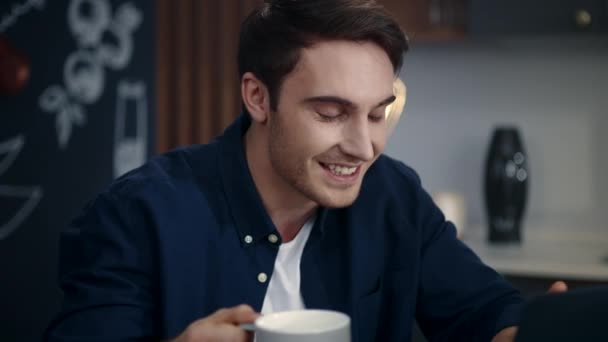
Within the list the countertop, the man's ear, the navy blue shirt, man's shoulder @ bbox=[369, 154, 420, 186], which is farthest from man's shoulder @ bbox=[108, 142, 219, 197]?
the countertop

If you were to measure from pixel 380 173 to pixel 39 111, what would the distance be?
60.9 inches

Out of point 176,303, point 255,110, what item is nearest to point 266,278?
point 176,303

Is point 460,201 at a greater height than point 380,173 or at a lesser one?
lesser

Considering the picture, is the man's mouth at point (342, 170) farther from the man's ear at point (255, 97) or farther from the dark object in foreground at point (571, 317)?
the dark object in foreground at point (571, 317)

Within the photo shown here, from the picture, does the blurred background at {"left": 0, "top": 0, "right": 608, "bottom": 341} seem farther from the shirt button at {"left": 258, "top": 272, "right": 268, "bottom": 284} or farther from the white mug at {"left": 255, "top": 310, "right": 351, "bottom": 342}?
the white mug at {"left": 255, "top": 310, "right": 351, "bottom": 342}

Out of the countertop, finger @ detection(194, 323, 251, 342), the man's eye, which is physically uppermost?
the man's eye

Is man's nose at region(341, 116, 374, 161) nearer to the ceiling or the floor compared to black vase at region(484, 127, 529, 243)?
nearer to the ceiling

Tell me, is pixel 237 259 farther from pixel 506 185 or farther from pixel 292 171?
pixel 506 185

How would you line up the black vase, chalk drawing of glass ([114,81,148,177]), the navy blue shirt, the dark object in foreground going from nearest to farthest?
the dark object in foreground, the navy blue shirt, the black vase, chalk drawing of glass ([114,81,148,177])

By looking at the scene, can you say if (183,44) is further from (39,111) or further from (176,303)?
(176,303)

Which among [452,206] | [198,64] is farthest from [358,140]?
[198,64]

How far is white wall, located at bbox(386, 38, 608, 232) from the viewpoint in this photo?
9.30 feet

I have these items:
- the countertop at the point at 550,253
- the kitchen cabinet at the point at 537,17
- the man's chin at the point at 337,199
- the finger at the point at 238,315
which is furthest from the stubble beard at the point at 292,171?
the kitchen cabinet at the point at 537,17

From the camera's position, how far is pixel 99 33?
2.78m
